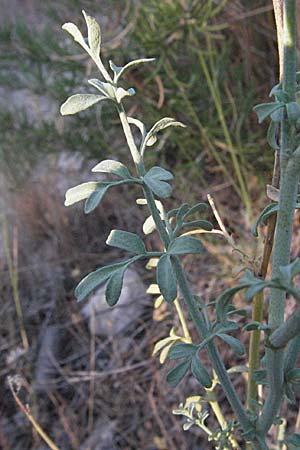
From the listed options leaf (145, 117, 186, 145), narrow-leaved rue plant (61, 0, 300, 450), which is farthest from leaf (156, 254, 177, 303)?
leaf (145, 117, 186, 145)

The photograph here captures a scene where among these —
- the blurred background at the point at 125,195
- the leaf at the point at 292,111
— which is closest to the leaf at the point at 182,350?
the leaf at the point at 292,111

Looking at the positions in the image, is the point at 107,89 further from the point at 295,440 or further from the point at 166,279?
the point at 295,440

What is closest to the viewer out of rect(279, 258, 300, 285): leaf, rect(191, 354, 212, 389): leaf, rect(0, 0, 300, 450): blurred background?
rect(279, 258, 300, 285): leaf

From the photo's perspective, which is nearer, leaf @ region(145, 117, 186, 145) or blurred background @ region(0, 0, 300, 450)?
leaf @ region(145, 117, 186, 145)

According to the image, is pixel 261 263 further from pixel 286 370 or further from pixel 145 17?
pixel 145 17

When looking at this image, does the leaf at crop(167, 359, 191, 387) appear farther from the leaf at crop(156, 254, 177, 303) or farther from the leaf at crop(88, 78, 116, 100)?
the leaf at crop(88, 78, 116, 100)

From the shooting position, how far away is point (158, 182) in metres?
0.41

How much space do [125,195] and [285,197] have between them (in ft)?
6.58

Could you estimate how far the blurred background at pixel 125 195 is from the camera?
1709 mm

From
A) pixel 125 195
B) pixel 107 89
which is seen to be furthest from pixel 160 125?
pixel 125 195

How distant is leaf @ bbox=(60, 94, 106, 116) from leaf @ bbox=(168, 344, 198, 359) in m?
0.21

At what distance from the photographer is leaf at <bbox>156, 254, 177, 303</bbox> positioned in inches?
16.3

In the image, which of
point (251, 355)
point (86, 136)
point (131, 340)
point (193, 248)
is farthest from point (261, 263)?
point (86, 136)

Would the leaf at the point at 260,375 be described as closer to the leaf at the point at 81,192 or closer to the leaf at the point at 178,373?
the leaf at the point at 178,373
